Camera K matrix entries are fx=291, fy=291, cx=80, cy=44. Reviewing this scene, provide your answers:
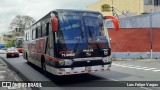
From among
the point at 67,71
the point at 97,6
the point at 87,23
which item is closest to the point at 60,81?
the point at 67,71

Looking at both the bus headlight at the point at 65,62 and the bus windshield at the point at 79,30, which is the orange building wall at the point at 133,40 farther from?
the bus headlight at the point at 65,62

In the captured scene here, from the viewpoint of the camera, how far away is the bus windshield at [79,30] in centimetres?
1243

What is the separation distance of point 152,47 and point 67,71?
1970cm

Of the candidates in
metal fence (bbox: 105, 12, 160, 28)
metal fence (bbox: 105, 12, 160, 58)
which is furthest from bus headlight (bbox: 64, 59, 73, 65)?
metal fence (bbox: 105, 12, 160, 28)

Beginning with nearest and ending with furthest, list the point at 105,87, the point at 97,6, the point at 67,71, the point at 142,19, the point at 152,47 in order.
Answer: the point at 105,87, the point at 67,71, the point at 152,47, the point at 142,19, the point at 97,6

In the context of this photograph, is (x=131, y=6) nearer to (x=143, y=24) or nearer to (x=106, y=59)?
(x=143, y=24)

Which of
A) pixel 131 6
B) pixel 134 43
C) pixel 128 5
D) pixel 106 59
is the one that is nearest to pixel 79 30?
pixel 106 59

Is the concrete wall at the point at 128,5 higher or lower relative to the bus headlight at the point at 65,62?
higher

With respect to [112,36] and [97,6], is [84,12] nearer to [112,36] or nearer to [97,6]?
[112,36]

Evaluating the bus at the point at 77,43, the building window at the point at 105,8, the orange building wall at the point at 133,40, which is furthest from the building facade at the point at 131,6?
the bus at the point at 77,43

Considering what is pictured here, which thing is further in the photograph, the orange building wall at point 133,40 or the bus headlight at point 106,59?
the orange building wall at point 133,40

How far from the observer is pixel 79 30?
12695mm

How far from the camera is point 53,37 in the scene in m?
12.7

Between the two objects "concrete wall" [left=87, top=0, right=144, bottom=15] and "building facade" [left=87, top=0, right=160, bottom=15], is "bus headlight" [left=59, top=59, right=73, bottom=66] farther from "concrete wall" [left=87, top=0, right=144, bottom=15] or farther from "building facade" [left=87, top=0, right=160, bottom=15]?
"concrete wall" [left=87, top=0, right=144, bottom=15]
